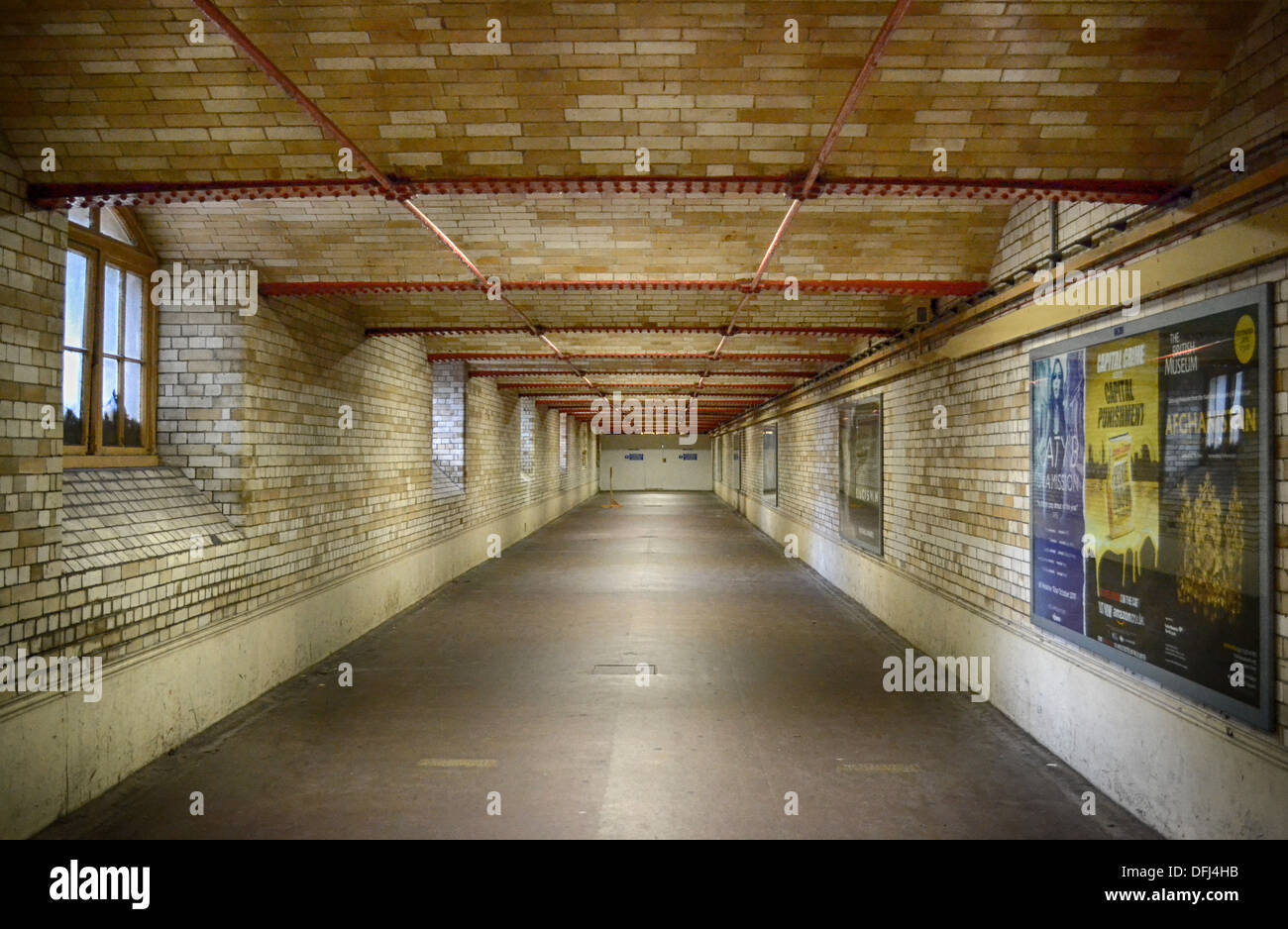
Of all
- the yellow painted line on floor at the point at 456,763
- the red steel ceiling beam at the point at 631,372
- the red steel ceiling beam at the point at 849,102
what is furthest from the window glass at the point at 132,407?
the red steel ceiling beam at the point at 631,372

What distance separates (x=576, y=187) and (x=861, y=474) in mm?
6946

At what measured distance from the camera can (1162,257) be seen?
4.05 metres

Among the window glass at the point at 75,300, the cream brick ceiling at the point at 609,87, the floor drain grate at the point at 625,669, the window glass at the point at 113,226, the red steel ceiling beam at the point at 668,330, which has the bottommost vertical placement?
the floor drain grate at the point at 625,669

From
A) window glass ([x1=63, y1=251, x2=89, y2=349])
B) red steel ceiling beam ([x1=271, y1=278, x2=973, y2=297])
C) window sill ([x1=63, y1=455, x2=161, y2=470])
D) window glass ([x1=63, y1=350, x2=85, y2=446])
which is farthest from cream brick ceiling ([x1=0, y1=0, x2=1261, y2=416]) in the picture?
red steel ceiling beam ([x1=271, y1=278, x2=973, y2=297])

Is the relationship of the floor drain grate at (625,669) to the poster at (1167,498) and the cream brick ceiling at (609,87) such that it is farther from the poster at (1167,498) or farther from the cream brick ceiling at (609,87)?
the cream brick ceiling at (609,87)

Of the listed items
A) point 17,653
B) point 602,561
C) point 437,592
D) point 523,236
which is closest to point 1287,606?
point 523,236

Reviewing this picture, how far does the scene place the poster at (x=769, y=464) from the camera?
1797 cm

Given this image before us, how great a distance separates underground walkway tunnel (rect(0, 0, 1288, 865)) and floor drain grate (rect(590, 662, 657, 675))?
0.16 ft

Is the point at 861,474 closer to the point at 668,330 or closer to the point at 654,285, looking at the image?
the point at 668,330

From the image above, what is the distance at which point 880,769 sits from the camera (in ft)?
16.1

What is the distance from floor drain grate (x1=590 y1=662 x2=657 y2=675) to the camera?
707 cm

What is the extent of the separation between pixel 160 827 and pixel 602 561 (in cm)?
1037

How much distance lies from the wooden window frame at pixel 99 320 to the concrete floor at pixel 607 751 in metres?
2.12

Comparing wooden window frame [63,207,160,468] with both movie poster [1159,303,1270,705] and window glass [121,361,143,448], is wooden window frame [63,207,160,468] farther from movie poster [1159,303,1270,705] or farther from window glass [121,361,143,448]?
movie poster [1159,303,1270,705]
